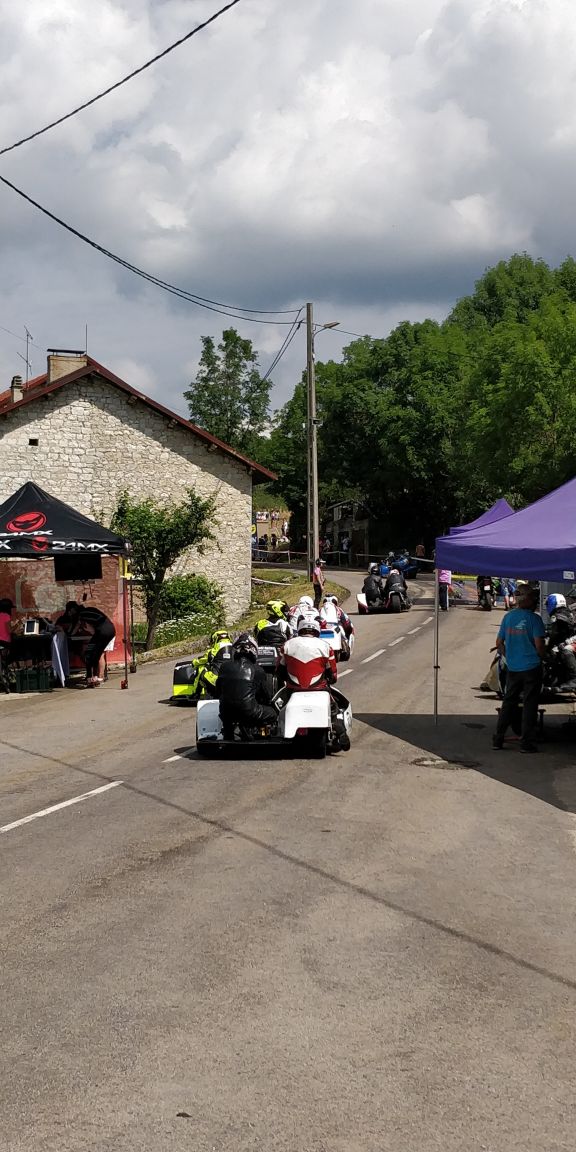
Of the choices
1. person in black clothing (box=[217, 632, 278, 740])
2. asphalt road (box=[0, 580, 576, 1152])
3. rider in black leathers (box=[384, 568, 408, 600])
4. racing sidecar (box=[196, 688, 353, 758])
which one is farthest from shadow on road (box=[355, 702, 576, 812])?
rider in black leathers (box=[384, 568, 408, 600])

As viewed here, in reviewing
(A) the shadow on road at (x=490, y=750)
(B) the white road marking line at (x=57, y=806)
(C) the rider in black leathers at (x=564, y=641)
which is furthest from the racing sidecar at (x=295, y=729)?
(C) the rider in black leathers at (x=564, y=641)

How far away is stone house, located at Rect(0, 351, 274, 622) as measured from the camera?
37062 mm

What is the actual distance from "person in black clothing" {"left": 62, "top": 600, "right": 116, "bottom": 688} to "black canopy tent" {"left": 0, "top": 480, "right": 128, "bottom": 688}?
0.51 meters

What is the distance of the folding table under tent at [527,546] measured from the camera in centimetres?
1244

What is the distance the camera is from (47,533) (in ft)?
66.3

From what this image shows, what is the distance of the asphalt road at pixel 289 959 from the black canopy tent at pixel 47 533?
900 cm

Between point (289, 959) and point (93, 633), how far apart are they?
53.0 feet

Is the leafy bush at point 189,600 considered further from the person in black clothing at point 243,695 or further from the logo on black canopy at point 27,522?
the person in black clothing at point 243,695

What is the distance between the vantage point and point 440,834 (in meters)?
8.65

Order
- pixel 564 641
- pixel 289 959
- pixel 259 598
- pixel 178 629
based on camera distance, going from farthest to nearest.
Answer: pixel 259 598 → pixel 178 629 → pixel 564 641 → pixel 289 959

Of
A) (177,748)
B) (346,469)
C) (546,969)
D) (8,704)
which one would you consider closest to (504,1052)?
(546,969)

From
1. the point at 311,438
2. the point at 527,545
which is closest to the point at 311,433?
the point at 311,438

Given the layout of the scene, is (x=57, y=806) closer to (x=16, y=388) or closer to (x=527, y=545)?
(x=527, y=545)

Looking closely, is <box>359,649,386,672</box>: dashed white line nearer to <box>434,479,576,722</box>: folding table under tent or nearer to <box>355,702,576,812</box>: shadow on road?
<box>355,702,576,812</box>: shadow on road
